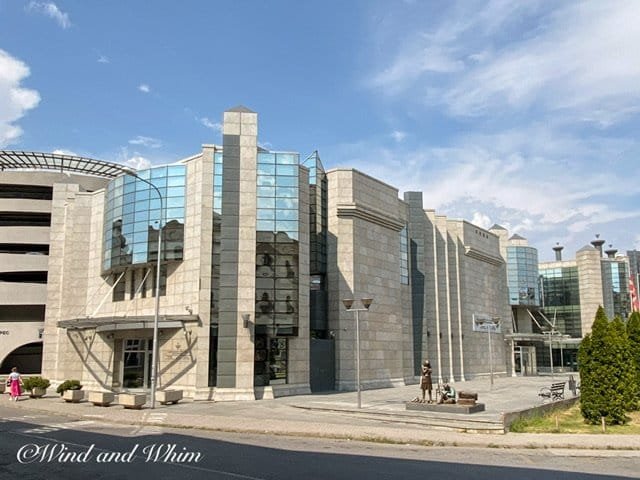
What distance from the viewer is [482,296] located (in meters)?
57.1

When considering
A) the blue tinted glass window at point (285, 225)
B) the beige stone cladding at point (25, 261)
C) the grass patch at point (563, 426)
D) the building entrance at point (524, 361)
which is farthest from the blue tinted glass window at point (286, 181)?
the building entrance at point (524, 361)

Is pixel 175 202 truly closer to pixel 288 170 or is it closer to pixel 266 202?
pixel 266 202

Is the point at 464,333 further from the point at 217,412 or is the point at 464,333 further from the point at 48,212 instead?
the point at 48,212

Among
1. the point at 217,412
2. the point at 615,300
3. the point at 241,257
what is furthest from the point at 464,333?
the point at 615,300

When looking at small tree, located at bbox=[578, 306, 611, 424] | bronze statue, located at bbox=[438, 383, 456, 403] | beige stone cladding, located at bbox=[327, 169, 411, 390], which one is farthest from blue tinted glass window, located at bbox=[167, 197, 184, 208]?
small tree, located at bbox=[578, 306, 611, 424]

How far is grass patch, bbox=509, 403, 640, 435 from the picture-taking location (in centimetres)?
1945

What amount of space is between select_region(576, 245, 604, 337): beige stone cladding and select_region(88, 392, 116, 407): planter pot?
2668 inches

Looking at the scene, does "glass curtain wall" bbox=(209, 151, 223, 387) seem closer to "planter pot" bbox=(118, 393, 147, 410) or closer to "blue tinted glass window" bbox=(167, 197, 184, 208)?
"blue tinted glass window" bbox=(167, 197, 184, 208)

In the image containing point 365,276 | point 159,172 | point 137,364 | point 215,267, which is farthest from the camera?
point 365,276

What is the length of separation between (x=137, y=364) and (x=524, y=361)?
4357 centimetres

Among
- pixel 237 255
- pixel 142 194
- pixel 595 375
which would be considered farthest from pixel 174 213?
pixel 595 375

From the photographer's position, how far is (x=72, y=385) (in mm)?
30453

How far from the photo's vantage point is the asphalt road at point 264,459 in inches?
490

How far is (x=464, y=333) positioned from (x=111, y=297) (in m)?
31.3
